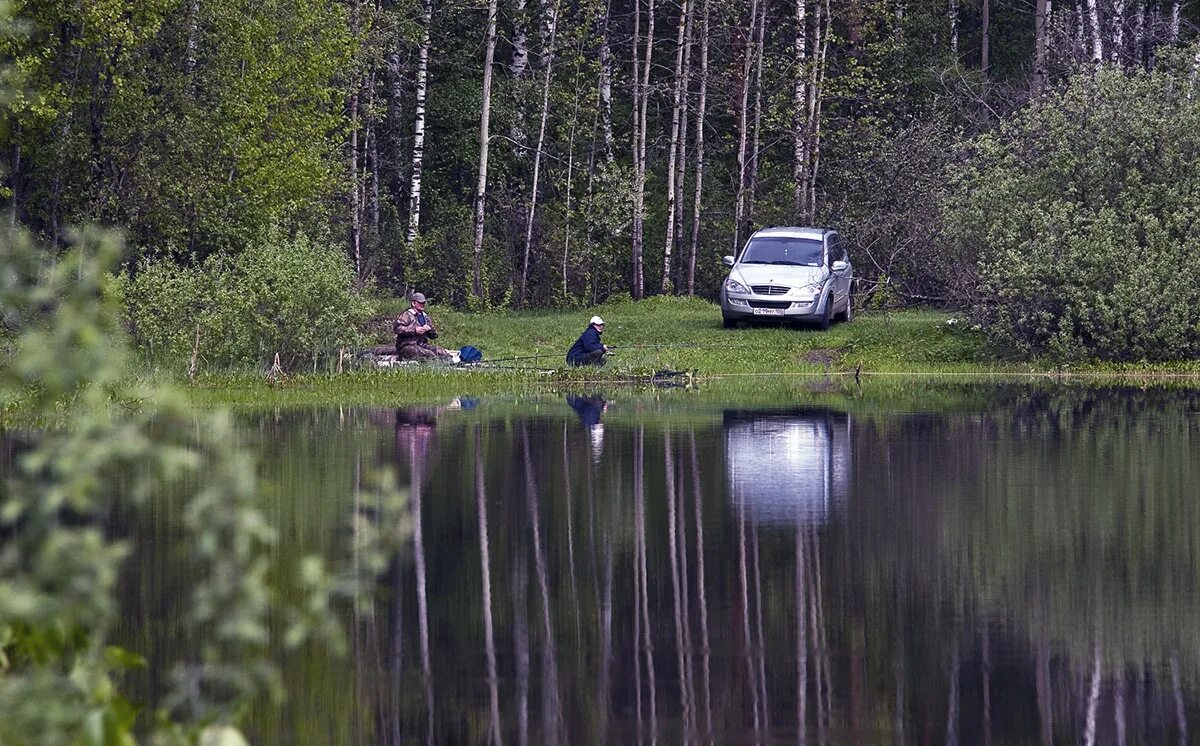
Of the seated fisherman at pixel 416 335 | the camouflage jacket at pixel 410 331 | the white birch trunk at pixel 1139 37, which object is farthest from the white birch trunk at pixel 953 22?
the camouflage jacket at pixel 410 331

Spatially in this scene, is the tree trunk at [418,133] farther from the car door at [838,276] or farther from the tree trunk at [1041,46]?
the tree trunk at [1041,46]

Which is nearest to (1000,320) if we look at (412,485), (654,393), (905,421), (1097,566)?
(654,393)

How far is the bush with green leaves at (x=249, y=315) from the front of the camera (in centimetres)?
3122

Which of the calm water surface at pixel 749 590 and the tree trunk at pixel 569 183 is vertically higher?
the tree trunk at pixel 569 183

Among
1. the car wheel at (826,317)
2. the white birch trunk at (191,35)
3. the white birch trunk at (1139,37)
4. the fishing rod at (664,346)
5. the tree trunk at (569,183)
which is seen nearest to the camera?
the fishing rod at (664,346)

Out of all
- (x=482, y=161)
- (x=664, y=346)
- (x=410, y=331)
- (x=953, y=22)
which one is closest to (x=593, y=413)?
(x=410, y=331)

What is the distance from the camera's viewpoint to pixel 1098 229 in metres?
34.5

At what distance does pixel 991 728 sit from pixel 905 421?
53.5 feet

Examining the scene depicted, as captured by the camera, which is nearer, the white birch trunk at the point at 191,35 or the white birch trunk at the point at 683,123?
the white birch trunk at the point at 191,35

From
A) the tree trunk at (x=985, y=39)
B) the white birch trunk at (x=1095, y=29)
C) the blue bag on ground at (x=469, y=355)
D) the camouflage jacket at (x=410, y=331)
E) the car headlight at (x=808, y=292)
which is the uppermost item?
the tree trunk at (x=985, y=39)

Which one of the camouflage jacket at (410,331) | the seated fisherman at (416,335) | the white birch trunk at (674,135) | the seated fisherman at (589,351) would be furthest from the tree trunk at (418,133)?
the seated fisherman at (589,351)

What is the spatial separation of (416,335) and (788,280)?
8123 mm

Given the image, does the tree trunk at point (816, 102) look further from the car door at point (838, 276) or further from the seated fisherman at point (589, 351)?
the seated fisherman at point (589, 351)

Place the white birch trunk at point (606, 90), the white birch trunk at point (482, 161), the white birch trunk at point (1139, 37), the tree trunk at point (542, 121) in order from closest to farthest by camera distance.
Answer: the white birch trunk at point (1139, 37) → the white birch trunk at point (482, 161) → the tree trunk at point (542, 121) → the white birch trunk at point (606, 90)
